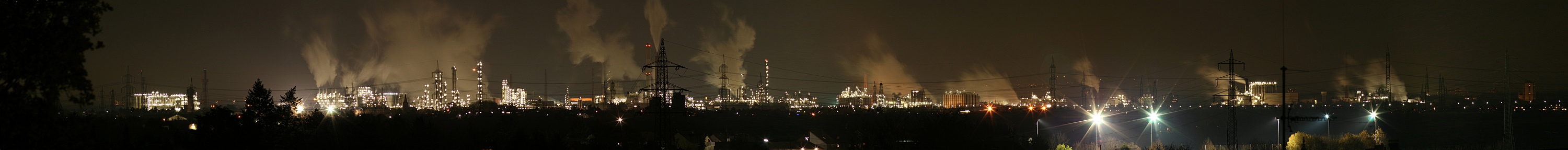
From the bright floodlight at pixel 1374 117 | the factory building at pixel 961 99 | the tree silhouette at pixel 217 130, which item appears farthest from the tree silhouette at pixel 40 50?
the factory building at pixel 961 99

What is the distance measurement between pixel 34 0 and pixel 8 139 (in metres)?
1.09

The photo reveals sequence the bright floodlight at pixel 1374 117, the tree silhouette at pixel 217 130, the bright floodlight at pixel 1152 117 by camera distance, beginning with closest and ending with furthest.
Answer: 1. the tree silhouette at pixel 217 130
2. the bright floodlight at pixel 1374 117
3. the bright floodlight at pixel 1152 117

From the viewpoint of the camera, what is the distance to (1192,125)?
77.4 metres

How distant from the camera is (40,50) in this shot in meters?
6.96

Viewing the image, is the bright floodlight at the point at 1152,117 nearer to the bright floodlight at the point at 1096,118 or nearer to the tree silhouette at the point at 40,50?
the bright floodlight at the point at 1096,118

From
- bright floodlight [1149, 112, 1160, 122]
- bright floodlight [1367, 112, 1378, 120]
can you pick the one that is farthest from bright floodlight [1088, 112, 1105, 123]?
bright floodlight [1367, 112, 1378, 120]

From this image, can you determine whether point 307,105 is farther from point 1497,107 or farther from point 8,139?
point 1497,107

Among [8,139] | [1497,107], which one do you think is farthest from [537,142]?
[1497,107]

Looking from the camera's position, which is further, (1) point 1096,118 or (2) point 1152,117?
(1) point 1096,118

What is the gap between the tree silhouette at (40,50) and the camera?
6848mm

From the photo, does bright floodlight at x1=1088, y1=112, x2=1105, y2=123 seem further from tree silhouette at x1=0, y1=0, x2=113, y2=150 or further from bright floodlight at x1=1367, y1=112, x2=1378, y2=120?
tree silhouette at x1=0, y1=0, x2=113, y2=150

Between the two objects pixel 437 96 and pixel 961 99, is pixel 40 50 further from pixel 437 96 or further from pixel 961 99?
pixel 961 99

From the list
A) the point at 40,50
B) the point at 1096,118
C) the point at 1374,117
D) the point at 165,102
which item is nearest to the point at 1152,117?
the point at 1374,117

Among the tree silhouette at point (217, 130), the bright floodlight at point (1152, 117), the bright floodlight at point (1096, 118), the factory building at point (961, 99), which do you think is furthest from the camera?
the factory building at point (961, 99)
